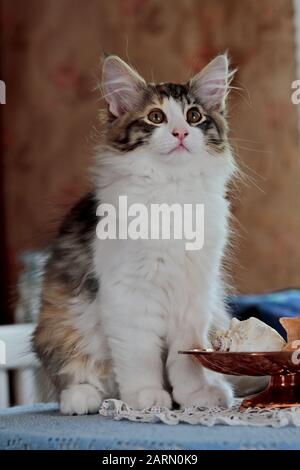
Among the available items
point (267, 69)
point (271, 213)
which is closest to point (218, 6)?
point (267, 69)

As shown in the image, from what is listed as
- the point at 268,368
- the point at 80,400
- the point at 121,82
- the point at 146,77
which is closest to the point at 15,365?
the point at 80,400

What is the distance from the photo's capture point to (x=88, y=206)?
148 centimetres

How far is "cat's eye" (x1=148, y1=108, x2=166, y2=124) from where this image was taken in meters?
1.35

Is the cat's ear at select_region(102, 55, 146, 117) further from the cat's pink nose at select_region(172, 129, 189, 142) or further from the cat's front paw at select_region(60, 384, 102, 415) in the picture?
the cat's front paw at select_region(60, 384, 102, 415)

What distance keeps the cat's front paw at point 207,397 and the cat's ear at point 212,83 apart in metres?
0.50

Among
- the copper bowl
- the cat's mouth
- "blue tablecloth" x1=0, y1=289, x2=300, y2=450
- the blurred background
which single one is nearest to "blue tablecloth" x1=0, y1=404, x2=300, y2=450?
"blue tablecloth" x1=0, y1=289, x2=300, y2=450

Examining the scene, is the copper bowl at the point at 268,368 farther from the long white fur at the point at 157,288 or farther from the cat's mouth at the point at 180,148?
the cat's mouth at the point at 180,148

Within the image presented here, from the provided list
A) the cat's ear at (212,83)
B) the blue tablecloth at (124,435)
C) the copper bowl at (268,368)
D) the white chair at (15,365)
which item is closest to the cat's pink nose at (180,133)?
the cat's ear at (212,83)

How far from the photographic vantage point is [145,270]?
1316 millimetres

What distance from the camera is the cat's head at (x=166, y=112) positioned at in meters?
1.34

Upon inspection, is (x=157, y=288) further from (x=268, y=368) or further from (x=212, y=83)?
(x=212, y=83)

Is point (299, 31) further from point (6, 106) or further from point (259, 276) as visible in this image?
point (6, 106)

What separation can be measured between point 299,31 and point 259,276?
96cm

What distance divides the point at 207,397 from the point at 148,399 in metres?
0.10
